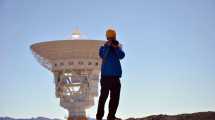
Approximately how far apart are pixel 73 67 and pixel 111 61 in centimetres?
8040

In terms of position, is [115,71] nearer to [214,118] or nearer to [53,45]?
[214,118]

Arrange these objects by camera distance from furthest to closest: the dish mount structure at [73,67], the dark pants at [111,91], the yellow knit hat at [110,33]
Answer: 1. the dish mount structure at [73,67]
2. the yellow knit hat at [110,33]
3. the dark pants at [111,91]

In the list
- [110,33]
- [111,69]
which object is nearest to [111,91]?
[111,69]

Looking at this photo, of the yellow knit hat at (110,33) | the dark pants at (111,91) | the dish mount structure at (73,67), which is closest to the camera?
the dark pants at (111,91)

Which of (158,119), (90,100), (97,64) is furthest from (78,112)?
(158,119)

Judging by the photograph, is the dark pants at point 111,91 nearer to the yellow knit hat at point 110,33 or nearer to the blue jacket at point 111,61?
the blue jacket at point 111,61

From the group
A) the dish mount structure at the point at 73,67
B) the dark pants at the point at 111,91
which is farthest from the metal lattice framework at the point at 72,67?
the dark pants at the point at 111,91

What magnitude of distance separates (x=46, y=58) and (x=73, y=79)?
5652 millimetres

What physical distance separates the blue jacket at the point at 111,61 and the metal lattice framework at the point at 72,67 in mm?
75175

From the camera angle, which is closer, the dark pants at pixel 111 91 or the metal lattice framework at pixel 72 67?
the dark pants at pixel 111 91

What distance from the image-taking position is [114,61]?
14.1m

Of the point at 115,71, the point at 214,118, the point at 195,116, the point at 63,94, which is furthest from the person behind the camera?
the point at 63,94

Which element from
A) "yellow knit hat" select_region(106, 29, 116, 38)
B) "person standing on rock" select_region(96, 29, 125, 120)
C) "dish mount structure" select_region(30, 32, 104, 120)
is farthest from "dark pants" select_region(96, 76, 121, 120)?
"dish mount structure" select_region(30, 32, 104, 120)

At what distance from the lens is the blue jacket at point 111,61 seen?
1396 centimetres
